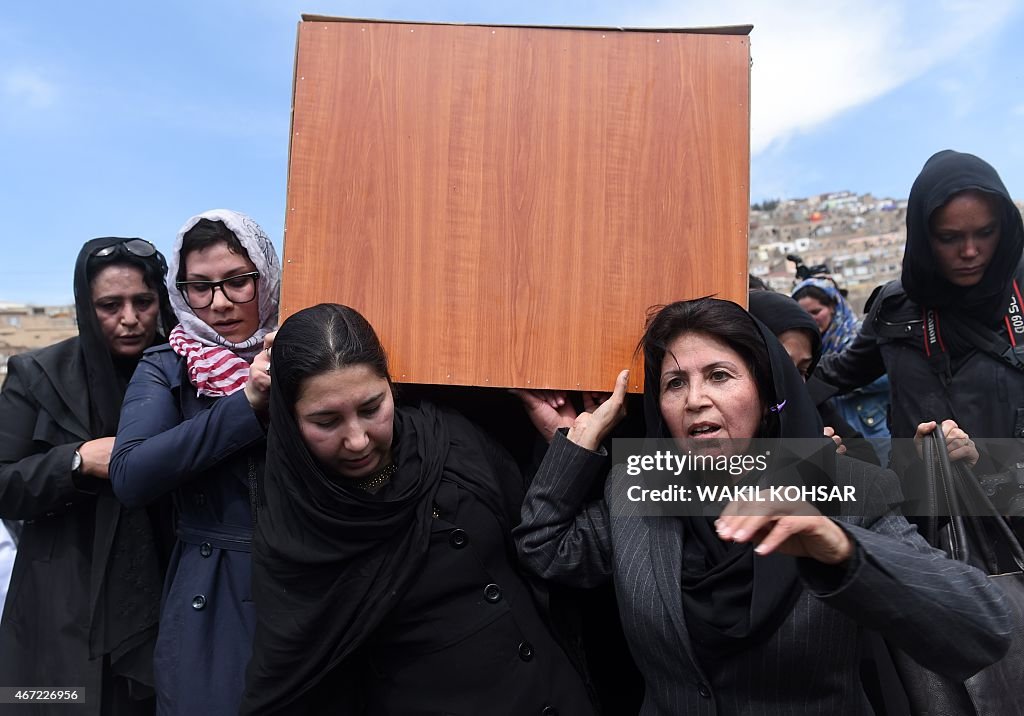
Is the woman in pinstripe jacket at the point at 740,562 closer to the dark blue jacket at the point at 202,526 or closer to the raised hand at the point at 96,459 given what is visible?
the dark blue jacket at the point at 202,526

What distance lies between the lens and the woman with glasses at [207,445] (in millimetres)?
Answer: 2215

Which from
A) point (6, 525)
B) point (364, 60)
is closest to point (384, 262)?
point (364, 60)

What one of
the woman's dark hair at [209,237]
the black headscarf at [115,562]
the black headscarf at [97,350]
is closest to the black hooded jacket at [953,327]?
the woman's dark hair at [209,237]

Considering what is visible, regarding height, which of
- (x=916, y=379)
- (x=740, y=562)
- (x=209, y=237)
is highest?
(x=209, y=237)

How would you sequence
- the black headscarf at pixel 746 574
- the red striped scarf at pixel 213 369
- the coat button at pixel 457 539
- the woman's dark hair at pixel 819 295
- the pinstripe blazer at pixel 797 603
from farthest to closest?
the woman's dark hair at pixel 819 295 → the red striped scarf at pixel 213 369 → the coat button at pixel 457 539 → the black headscarf at pixel 746 574 → the pinstripe blazer at pixel 797 603

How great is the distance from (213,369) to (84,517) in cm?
92

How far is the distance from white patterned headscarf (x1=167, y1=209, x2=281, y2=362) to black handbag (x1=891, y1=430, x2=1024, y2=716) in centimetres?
223

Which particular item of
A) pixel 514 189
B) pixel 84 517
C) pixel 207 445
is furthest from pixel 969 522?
pixel 84 517

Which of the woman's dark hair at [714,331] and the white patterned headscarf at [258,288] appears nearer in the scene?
the woman's dark hair at [714,331]

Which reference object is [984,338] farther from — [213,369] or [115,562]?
[115,562]

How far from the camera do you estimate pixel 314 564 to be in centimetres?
199

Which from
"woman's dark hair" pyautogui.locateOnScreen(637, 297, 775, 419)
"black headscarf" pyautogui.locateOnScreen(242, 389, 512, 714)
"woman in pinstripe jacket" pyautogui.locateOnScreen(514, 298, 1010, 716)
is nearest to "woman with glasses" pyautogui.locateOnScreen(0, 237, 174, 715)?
"black headscarf" pyautogui.locateOnScreen(242, 389, 512, 714)

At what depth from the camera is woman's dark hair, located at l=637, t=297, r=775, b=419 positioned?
202cm

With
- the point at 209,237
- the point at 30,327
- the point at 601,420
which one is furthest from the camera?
the point at 30,327
